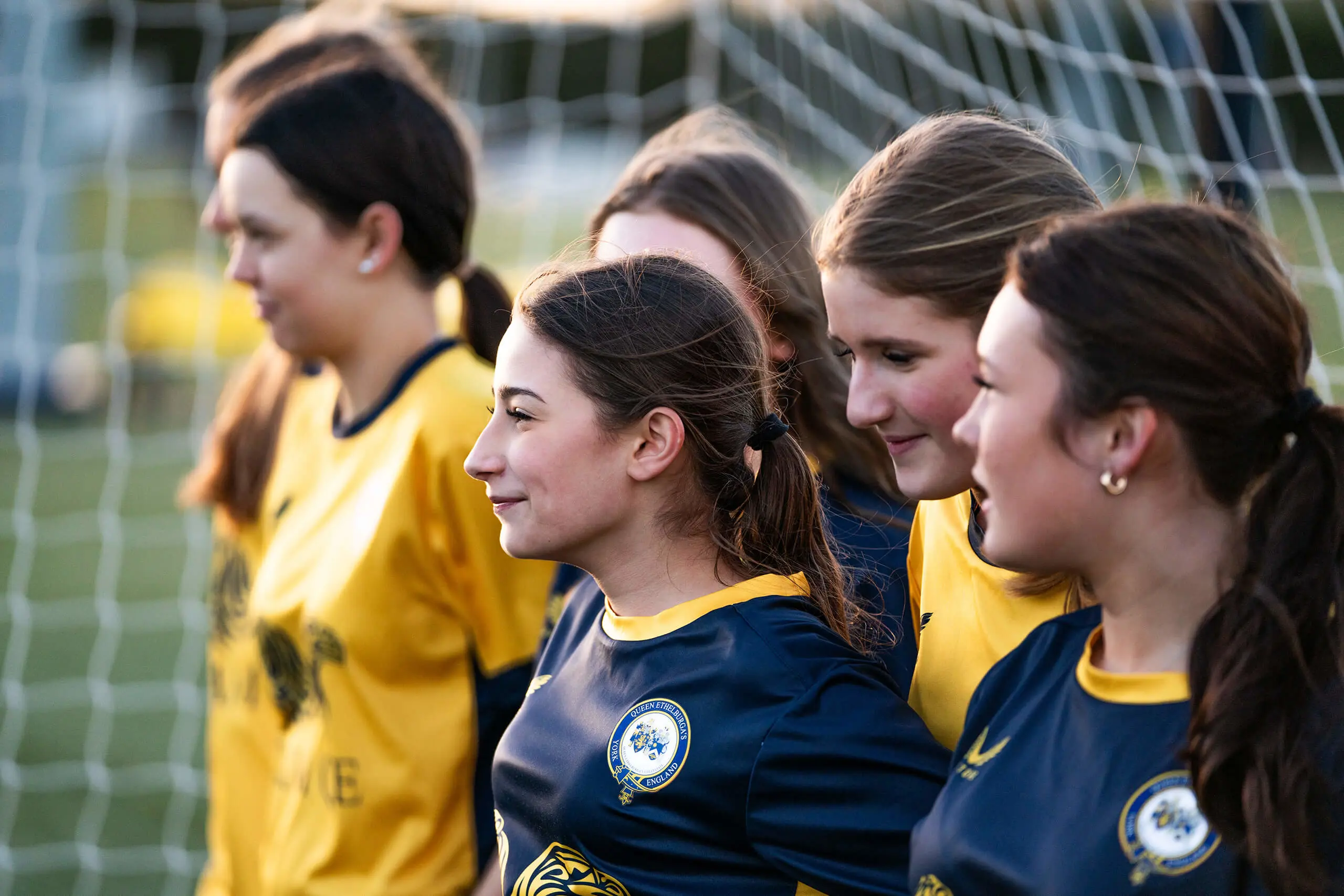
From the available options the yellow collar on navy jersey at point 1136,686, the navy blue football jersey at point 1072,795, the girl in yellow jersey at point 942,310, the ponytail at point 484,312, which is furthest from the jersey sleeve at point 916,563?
the ponytail at point 484,312

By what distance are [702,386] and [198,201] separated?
6.51 meters

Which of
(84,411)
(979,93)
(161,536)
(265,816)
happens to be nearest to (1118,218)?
(265,816)

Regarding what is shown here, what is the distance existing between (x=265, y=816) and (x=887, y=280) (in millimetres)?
1387

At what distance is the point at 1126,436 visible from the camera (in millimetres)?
1096

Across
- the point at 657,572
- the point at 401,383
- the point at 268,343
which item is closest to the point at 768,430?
the point at 657,572

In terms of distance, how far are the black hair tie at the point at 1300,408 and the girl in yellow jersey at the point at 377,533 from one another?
1094mm

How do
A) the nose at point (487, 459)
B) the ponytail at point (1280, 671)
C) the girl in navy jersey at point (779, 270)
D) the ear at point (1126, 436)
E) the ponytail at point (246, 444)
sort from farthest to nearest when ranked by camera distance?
the ponytail at point (246, 444) → the girl in navy jersey at point (779, 270) → the nose at point (487, 459) → the ear at point (1126, 436) → the ponytail at point (1280, 671)

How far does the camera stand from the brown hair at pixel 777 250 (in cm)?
183

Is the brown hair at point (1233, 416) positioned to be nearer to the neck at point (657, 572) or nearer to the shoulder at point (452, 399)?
the neck at point (657, 572)

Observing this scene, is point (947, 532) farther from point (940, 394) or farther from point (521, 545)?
point (521, 545)

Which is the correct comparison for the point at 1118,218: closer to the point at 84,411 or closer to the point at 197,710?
the point at 197,710

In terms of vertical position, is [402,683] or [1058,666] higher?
[1058,666]

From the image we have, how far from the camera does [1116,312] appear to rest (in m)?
1.09

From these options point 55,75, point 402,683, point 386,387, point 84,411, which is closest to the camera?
point 402,683
